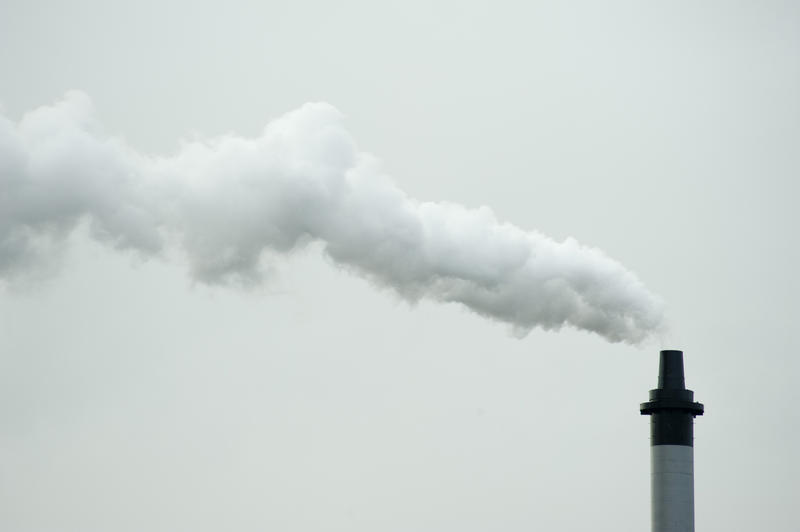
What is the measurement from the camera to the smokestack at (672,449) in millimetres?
38500

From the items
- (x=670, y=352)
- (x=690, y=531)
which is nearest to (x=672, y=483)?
(x=690, y=531)

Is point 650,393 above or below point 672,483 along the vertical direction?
above

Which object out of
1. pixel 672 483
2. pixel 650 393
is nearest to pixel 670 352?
pixel 650 393

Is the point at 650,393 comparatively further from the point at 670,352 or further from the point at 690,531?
the point at 690,531

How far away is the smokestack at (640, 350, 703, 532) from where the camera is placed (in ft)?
126

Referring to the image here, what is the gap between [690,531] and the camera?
38.3 meters

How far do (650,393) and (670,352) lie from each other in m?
1.55

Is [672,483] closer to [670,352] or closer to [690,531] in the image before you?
[690,531]

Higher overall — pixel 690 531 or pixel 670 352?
pixel 670 352

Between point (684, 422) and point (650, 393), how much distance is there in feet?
4.96

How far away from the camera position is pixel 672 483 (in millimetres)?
38625

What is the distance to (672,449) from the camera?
127 feet

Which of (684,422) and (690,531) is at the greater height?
(684,422)

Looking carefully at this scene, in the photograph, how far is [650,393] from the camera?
131 ft
